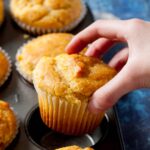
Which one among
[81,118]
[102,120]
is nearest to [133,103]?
[102,120]

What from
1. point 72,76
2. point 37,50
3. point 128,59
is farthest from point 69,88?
point 37,50

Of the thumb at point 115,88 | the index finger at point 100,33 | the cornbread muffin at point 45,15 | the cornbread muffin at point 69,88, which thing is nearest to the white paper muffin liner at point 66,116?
the cornbread muffin at point 69,88

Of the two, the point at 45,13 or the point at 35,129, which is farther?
the point at 45,13

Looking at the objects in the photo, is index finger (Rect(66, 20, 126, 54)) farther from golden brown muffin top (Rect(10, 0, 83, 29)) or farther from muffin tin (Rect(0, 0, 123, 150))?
golden brown muffin top (Rect(10, 0, 83, 29))

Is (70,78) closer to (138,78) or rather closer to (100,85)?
(100,85)

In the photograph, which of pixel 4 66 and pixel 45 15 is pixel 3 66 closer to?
pixel 4 66

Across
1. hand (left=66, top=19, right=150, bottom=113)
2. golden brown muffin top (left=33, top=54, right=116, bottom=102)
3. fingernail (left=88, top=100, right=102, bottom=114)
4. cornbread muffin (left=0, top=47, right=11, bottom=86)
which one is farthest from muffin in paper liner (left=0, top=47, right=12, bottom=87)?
fingernail (left=88, top=100, right=102, bottom=114)

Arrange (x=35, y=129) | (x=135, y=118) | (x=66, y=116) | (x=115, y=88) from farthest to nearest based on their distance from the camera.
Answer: (x=135, y=118)
(x=35, y=129)
(x=66, y=116)
(x=115, y=88)
